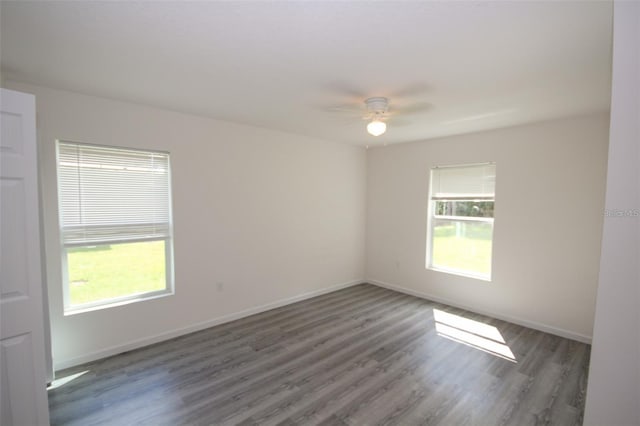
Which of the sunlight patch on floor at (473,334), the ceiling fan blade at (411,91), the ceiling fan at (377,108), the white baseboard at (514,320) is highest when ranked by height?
the ceiling fan blade at (411,91)

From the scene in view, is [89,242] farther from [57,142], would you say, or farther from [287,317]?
[287,317]

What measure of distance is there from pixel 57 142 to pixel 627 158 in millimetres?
3902

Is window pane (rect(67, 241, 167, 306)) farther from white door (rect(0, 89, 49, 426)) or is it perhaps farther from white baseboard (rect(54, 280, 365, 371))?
white door (rect(0, 89, 49, 426))

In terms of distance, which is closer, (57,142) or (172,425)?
(172,425)

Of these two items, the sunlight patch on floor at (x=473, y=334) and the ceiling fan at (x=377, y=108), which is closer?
the ceiling fan at (x=377, y=108)

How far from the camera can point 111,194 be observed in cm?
297

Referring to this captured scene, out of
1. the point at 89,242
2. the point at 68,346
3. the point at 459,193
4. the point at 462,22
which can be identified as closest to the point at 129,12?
the point at 462,22

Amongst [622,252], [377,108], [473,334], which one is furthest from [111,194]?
[473,334]

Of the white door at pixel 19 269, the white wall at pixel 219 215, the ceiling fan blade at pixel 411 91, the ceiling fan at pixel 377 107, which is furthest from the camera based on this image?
the white wall at pixel 219 215

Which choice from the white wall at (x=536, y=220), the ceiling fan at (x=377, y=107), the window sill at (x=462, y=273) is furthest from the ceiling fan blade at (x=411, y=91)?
the window sill at (x=462, y=273)

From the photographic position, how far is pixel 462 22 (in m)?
1.59

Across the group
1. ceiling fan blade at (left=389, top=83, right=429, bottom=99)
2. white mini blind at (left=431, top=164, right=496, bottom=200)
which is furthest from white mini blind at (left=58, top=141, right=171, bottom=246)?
white mini blind at (left=431, top=164, right=496, bottom=200)

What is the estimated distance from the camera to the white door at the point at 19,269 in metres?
1.51

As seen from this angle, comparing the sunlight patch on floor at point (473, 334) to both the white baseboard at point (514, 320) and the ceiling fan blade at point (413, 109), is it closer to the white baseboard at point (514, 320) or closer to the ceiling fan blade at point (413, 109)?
the white baseboard at point (514, 320)
